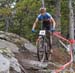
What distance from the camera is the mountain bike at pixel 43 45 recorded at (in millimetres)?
11406

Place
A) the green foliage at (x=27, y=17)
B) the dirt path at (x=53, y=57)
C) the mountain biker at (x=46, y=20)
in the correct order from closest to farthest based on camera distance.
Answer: the mountain biker at (x=46, y=20) < the dirt path at (x=53, y=57) < the green foliage at (x=27, y=17)

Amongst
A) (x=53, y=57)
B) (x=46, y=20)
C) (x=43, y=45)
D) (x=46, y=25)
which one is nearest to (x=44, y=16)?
(x=46, y=20)

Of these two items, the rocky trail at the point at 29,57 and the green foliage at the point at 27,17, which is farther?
the green foliage at the point at 27,17

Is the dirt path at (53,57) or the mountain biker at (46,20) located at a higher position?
the mountain biker at (46,20)

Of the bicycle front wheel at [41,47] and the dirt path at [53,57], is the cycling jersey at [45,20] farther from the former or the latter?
the dirt path at [53,57]

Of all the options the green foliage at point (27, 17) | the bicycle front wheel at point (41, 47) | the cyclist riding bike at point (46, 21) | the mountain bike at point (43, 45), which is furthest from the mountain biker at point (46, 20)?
the green foliage at point (27, 17)

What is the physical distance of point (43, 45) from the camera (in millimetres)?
11438

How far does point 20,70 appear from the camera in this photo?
10250 millimetres

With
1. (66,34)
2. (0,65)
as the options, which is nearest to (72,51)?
(0,65)

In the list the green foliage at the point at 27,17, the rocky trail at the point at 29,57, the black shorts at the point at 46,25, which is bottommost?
the green foliage at the point at 27,17

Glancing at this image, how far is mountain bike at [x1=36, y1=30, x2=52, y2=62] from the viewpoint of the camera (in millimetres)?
11406

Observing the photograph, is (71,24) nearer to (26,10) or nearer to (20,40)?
(20,40)

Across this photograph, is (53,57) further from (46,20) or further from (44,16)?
(44,16)

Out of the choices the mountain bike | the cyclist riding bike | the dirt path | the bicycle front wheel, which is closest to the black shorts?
the cyclist riding bike
